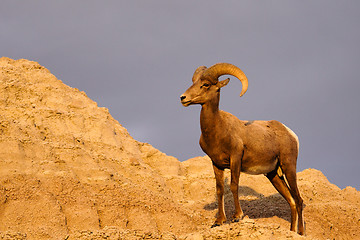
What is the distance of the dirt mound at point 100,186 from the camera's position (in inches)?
627

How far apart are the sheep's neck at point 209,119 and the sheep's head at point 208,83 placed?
16 cm

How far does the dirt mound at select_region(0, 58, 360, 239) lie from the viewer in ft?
52.2

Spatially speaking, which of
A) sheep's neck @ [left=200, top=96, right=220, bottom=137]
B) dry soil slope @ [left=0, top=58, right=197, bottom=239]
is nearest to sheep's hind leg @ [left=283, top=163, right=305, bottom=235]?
sheep's neck @ [left=200, top=96, right=220, bottom=137]

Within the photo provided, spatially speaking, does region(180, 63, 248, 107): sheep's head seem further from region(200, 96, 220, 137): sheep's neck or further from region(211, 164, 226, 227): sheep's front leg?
region(211, 164, 226, 227): sheep's front leg

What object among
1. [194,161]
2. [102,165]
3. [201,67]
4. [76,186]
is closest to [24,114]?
[102,165]

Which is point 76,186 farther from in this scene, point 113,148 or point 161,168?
point 161,168

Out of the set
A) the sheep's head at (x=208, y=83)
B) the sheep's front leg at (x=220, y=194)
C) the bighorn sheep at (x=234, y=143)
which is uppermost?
the sheep's head at (x=208, y=83)

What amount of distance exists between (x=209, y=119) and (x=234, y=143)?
38.2 inches

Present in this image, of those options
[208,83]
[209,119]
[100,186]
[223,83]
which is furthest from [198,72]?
[100,186]

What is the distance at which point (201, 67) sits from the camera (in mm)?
12383

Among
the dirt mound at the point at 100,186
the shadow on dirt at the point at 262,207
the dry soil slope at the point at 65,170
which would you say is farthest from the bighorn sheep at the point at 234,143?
the dry soil slope at the point at 65,170

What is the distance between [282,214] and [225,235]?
7.78 metres

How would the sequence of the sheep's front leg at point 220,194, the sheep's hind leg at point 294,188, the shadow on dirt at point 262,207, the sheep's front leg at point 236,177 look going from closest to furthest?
the sheep's front leg at point 236,177 → the sheep's front leg at point 220,194 → the sheep's hind leg at point 294,188 → the shadow on dirt at point 262,207

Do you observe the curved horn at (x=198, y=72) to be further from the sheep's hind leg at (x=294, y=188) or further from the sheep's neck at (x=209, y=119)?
the sheep's hind leg at (x=294, y=188)
